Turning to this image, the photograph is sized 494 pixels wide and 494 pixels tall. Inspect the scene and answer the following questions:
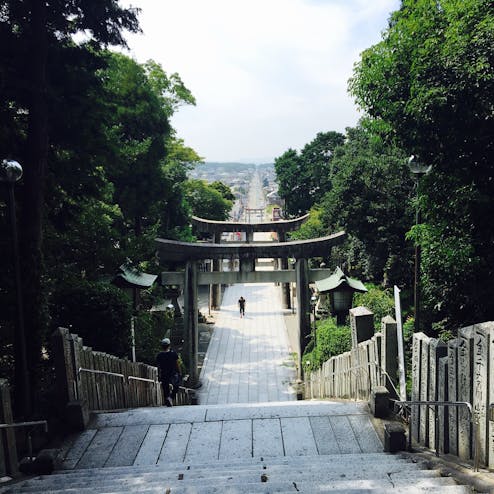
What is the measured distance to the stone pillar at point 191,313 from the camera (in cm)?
1789

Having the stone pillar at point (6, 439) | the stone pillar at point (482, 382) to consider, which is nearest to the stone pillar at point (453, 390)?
the stone pillar at point (482, 382)

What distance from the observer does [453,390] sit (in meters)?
4.66

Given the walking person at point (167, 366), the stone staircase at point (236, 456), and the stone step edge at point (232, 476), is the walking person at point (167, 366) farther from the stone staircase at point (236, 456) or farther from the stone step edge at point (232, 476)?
the stone step edge at point (232, 476)

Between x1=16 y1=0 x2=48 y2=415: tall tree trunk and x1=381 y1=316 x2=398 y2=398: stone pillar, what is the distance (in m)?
5.81

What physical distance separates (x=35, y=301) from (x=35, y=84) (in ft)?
12.6

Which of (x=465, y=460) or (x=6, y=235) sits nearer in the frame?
(x=465, y=460)

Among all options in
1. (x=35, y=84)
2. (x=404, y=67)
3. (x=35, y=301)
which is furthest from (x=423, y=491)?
(x=35, y=84)

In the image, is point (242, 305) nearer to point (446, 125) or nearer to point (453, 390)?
point (446, 125)

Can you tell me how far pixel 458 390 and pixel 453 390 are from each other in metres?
0.11

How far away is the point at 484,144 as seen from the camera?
824 centimetres

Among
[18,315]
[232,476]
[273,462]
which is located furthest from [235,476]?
[18,315]

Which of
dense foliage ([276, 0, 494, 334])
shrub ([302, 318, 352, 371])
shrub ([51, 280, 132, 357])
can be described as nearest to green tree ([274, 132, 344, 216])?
shrub ([302, 318, 352, 371])

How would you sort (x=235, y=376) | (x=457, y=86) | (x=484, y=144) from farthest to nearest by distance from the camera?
(x=235, y=376), (x=484, y=144), (x=457, y=86)

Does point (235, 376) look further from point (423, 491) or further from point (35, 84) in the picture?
point (423, 491)
